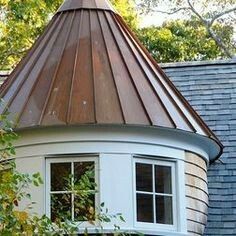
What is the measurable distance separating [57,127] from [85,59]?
118 cm

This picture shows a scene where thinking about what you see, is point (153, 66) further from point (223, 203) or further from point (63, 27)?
point (223, 203)

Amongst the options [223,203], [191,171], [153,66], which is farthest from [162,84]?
[223,203]

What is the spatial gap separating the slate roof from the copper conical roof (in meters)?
1.32

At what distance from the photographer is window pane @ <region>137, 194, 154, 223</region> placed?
35.0 ft

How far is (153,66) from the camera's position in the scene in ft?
39.9

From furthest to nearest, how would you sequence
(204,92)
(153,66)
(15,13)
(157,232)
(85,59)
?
(15,13) < (204,92) < (153,66) < (85,59) < (157,232)

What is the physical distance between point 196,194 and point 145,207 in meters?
1.01

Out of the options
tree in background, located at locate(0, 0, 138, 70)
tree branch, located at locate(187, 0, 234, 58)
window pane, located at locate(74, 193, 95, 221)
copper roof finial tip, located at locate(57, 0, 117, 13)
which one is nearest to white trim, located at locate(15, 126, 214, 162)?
window pane, located at locate(74, 193, 95, 221)

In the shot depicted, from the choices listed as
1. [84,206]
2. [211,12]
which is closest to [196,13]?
[211,12]

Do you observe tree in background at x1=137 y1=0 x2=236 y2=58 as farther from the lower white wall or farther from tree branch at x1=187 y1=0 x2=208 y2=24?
the lower white wall

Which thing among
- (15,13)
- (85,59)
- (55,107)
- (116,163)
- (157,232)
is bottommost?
(157,232)

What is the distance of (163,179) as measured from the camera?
10977 millimetres

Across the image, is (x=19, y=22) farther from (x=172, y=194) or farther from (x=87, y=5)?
(x=172, y=194)

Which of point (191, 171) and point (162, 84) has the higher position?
point (162, 84)
